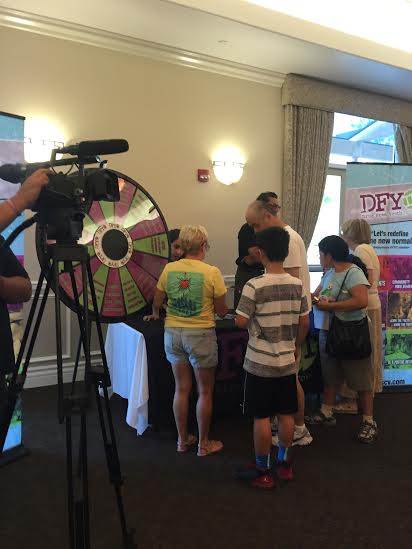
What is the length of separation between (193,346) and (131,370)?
0.65 metres

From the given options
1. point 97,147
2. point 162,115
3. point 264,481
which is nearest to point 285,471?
point 264,481

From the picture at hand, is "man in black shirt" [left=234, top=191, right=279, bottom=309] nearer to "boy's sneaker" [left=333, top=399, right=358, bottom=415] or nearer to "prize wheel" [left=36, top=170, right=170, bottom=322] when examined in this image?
"boy's sneaker" [left=333, top=399, right=358, bottom=415]

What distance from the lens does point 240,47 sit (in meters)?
4.27

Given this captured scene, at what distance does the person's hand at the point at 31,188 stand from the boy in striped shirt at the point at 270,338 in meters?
1.22

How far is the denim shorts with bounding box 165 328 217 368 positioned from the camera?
2.59 metres

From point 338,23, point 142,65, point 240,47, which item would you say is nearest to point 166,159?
point 142,65

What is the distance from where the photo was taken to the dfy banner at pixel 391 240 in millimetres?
4039

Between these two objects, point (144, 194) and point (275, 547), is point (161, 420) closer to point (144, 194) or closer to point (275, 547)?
point (275, 547)

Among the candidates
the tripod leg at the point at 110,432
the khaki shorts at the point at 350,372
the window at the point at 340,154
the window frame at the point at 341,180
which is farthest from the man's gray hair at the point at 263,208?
the window frame at the point at 341,180

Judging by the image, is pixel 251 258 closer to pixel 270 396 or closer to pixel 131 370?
pixel 131 370

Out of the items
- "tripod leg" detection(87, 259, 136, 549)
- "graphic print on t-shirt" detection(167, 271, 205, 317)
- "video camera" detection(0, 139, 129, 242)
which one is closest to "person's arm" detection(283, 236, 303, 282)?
"graphic print on t-shirt" detection(167, 271, 205, 317)

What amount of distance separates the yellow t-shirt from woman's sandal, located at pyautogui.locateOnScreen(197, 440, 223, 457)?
73cm

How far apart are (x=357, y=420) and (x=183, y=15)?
321 cm

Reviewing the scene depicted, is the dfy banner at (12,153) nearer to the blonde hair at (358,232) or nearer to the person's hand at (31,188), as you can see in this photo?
the person's hand at (31,188)
